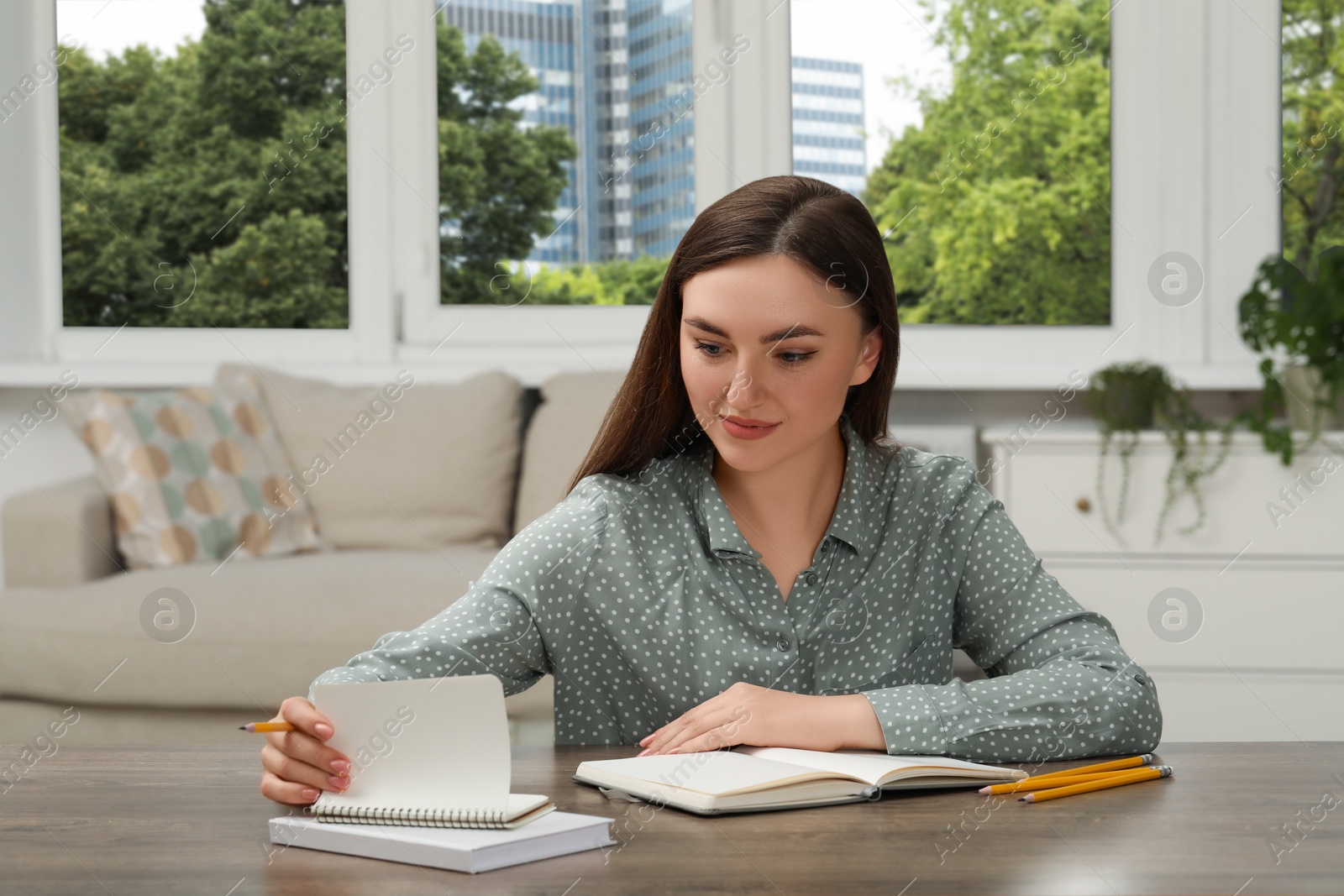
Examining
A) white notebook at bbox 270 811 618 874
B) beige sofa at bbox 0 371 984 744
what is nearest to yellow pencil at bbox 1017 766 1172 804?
white notebook at bbox 270 811 618 874

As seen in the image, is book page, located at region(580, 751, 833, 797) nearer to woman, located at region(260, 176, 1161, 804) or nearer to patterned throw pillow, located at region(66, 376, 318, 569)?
woman, located at region(260, 176, 1161, 804)

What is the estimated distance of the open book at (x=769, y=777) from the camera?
874mm

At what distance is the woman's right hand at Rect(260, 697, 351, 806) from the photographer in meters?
0.88

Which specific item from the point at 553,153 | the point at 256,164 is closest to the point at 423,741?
the point at 553,153

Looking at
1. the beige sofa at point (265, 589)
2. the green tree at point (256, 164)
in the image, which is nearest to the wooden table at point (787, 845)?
the beige sofa at point (265, 589)

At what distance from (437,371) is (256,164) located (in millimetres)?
852

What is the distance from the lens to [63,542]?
270 centimetres

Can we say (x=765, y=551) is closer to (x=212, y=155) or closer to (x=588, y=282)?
(x=588, y=282)

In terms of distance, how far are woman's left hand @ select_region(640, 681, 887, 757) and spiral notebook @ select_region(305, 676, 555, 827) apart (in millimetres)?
189

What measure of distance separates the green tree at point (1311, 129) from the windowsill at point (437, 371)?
45cm

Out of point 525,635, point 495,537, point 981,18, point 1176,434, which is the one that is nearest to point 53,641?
point 495,537

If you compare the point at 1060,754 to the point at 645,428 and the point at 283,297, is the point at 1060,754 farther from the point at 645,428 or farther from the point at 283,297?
the point at 283,297

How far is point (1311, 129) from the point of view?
3383mm

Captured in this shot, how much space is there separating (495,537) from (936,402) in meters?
1.33
